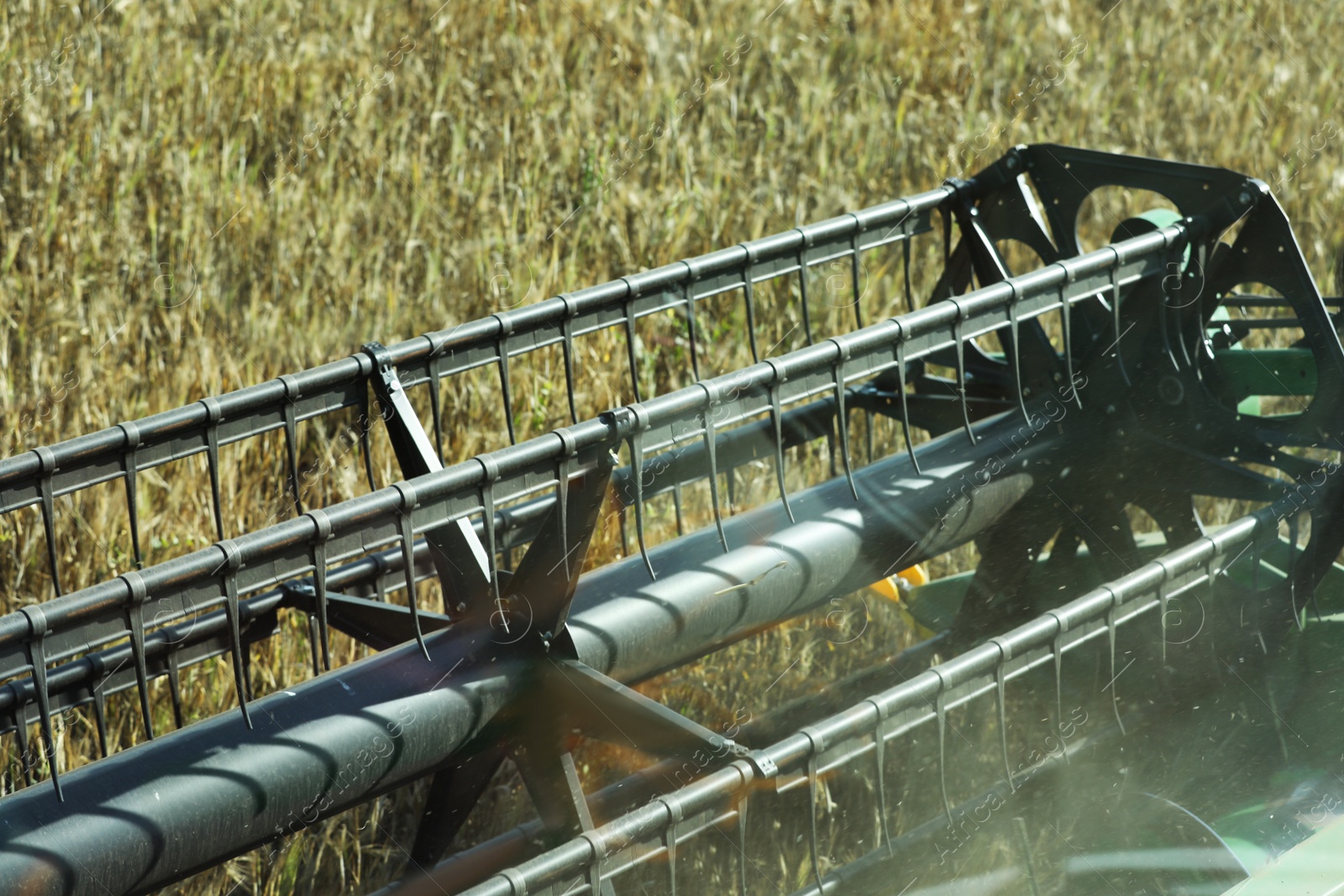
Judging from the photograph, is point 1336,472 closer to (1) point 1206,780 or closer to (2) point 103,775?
(1) point 1206,780

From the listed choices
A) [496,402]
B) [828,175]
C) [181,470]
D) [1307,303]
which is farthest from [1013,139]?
[181,470]

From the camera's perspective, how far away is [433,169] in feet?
13.8

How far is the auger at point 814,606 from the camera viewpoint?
1.73 m

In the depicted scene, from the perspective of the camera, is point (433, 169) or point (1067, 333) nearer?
point (1067, 333)

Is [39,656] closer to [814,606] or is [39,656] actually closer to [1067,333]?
[814,606]

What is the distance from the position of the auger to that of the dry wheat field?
20.3 inches

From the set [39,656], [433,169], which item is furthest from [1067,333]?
[433,169]

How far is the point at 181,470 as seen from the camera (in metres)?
3.24

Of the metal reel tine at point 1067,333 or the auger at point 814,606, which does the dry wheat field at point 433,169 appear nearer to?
the auger at point 814,606

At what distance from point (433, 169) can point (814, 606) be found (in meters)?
2.35

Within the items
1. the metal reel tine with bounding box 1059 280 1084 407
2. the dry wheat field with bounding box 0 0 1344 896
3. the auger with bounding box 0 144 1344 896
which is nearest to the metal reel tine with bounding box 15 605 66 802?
the auger with bounding box 0 144 1344 896

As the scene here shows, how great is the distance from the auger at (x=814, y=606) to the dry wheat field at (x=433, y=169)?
51cm

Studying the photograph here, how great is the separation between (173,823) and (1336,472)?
2.03 meters

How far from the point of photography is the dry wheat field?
10.9 ft
